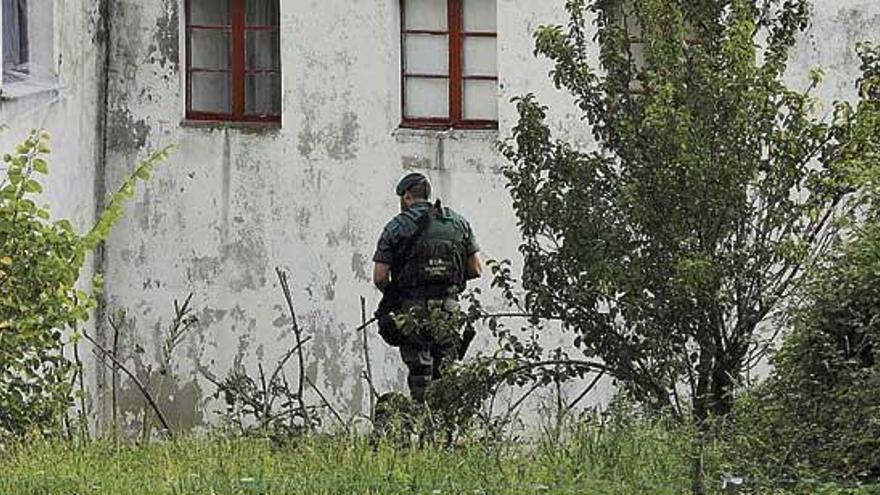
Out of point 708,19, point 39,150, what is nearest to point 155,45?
point 39,150

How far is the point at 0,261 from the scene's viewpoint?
13664 mm

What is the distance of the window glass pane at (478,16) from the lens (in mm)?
19438

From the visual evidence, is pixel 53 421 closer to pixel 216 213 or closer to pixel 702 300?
pixel 702 300

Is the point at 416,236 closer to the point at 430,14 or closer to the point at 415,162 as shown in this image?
the point at 415,162

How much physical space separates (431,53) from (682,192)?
6.67 metres

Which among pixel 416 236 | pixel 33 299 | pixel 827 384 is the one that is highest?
pixel 416 236

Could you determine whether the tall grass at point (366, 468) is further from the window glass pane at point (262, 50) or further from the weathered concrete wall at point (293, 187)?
the window glass pane at point (262, 50)

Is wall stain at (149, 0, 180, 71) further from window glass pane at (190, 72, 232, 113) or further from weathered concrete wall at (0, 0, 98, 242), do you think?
weathered concrete wall at (0, 0, 98, 242)

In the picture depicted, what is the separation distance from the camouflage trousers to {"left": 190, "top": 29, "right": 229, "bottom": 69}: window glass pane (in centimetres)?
541

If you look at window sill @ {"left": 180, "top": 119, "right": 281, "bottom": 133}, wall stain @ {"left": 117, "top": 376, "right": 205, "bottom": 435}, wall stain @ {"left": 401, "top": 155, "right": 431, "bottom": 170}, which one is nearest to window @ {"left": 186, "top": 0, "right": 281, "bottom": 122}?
window sill @ {"left": 180, "top": 119, "right": 281, "bottom": 133}

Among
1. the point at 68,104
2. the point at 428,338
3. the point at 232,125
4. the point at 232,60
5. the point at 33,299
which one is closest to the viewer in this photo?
the point at 33,299

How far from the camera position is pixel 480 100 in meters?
19.4

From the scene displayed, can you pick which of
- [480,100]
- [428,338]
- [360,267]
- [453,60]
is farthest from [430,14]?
[428,338]

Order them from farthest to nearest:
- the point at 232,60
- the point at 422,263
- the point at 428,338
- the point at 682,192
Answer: the point at 232,60 < the point at 422,263 < the point at 428,338 < the point at 682,192
